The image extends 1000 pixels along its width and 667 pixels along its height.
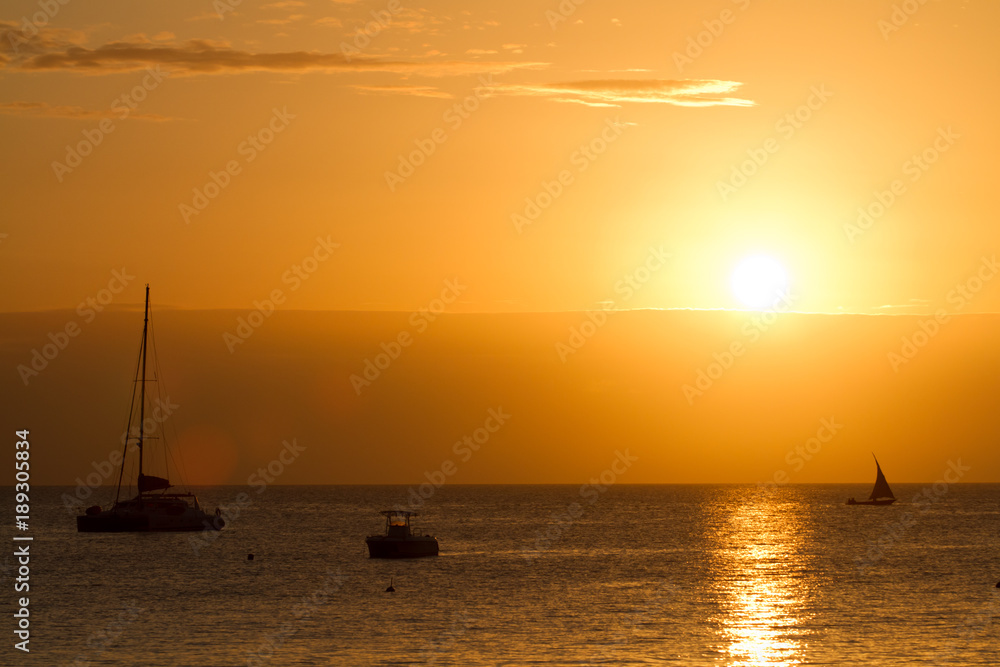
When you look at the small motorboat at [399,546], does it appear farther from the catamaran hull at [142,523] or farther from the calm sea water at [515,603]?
the catamaran hull at [142,523]

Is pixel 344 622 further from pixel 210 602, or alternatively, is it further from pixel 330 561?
pixel 330 561

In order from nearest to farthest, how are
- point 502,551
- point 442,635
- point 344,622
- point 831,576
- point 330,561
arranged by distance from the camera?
point 442,635 < point 344,622 < point 831,576 < point 330,561 < point 502,551

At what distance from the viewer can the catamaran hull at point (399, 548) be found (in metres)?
102

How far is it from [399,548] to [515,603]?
30854 millimetres

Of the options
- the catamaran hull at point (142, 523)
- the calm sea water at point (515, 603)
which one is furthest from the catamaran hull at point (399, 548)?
the catamaran hull at point (142, 523)

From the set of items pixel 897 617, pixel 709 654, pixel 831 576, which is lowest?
pixel 709 654

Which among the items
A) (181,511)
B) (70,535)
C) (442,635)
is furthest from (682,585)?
(70,535)

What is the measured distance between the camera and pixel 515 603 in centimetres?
7300

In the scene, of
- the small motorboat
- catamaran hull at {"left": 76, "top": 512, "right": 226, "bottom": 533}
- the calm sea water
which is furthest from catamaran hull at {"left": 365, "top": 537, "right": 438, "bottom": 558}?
catamaran hull at {"left": 76, "top": 512, "right": 226, "bottom": 533}

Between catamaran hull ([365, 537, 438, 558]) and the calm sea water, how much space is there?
135 cm

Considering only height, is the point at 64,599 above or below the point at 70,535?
below

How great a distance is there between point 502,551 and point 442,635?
60496mm

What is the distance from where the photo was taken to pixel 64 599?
244ft

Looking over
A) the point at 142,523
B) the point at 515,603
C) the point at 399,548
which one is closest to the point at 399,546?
the point at 399,548
